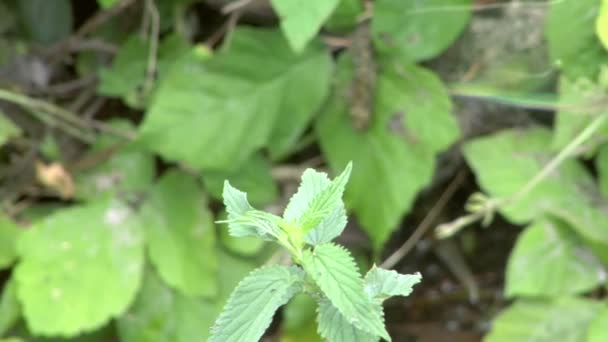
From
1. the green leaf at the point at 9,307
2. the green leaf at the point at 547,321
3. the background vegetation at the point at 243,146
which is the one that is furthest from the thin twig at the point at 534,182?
the green leaf at the point at 9,307

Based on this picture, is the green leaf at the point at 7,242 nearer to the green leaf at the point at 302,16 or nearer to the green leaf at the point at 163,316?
the green leaf at the point at 163,316

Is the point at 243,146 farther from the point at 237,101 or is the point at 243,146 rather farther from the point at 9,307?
the point at 9,307

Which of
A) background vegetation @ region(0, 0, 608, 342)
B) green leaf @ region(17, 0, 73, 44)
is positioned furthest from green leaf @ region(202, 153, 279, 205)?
green leaf @ region(17, 0, 73, 44)

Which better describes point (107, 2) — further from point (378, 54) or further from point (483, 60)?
point (483, 60)

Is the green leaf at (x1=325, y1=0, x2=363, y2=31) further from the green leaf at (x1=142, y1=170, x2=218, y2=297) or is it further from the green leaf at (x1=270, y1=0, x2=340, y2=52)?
the green leaf at (x1=142, y1=170, x2=218, y2=297)

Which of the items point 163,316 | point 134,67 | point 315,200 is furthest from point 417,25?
point 315,200

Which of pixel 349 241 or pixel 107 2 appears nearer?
pixel 107 2

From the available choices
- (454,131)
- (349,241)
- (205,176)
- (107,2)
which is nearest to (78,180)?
(205,176)
